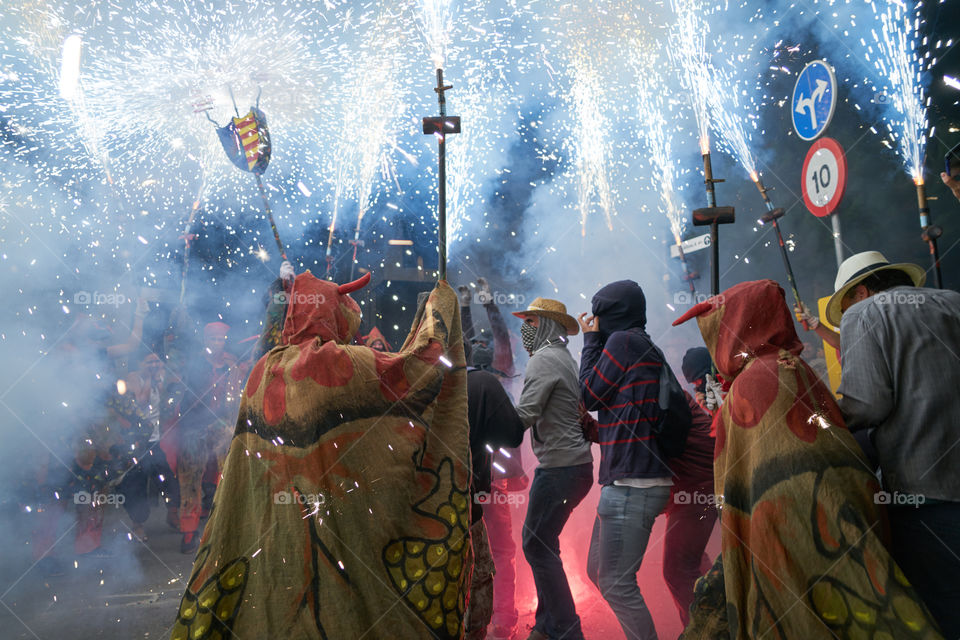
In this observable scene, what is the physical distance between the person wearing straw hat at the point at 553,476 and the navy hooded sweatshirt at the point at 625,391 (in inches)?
8.4

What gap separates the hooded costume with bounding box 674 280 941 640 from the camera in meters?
2.00

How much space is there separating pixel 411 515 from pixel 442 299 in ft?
3.78

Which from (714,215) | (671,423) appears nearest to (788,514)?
(671,423)

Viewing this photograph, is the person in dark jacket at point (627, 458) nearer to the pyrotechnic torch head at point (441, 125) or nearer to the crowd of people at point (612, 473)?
the crowd of people at point (612, 473)

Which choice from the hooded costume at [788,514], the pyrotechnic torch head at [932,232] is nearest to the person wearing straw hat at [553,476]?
the hooded costume at [788,514]

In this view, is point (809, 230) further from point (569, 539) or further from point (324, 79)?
point (324, 79)

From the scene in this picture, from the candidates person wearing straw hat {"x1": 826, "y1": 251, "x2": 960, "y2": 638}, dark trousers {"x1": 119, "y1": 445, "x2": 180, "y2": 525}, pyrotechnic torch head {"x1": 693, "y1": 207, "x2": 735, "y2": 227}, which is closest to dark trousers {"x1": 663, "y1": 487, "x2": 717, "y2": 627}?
person wearing straw hat {"x1": 826, "y1": 251, "x2": 960, "y2": 638}

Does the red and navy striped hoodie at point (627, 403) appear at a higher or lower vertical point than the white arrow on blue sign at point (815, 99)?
lower

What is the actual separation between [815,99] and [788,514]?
5041 mm

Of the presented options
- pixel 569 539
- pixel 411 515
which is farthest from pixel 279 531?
pixel 569 539

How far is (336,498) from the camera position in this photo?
272 cm

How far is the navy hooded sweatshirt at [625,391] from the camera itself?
318cm

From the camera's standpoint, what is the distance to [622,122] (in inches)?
457

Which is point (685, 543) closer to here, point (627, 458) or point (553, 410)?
point (627, 458)
